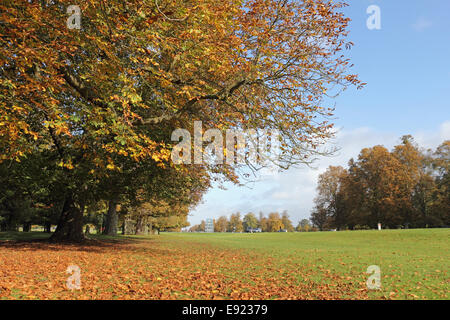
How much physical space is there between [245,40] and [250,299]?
9.62 meters

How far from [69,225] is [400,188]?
189ft

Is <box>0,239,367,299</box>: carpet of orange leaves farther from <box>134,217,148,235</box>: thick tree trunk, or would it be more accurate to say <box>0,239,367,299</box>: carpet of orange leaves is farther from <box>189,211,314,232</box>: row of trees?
<box>189,211,314,232</box>: row of trees

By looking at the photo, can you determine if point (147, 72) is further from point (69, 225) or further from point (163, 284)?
point (69, 225)

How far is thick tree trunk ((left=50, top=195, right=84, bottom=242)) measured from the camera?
1994 cm

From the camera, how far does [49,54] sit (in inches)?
372

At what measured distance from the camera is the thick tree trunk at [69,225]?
65.4 feet

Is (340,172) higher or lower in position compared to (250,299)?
higher

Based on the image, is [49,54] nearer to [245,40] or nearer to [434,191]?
[245,40]

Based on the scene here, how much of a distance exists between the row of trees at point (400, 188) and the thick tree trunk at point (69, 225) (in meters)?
53.3

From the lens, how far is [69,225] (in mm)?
20266

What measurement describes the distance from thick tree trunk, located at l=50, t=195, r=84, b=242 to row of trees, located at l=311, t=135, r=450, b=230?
53.3 meters

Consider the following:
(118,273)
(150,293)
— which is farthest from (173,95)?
(150,293)

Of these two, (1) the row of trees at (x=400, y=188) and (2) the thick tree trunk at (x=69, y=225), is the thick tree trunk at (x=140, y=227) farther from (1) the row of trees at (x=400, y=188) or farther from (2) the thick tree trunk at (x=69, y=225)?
(1) the row of trees at (x=400, y=188)

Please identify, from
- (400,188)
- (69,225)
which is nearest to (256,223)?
(400,188)
